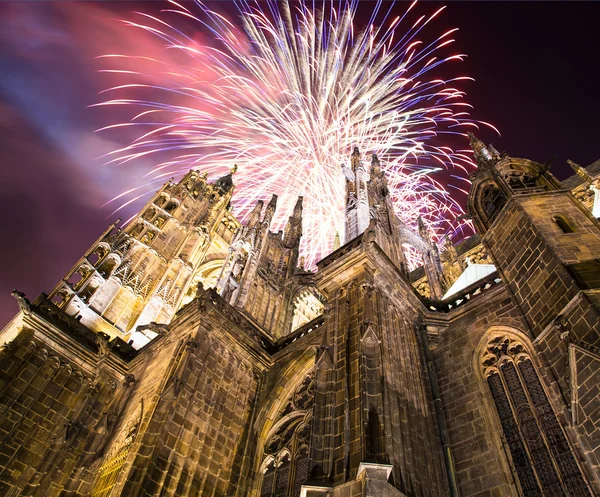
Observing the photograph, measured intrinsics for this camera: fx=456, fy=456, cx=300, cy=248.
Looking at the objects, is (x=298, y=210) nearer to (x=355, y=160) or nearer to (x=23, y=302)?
(x=355, y=160)

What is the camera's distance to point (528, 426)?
9.95 metres

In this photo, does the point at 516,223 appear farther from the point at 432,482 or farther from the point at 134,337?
the point at 134,337

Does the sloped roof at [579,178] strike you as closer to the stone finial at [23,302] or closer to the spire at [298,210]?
the spire at [298,210]

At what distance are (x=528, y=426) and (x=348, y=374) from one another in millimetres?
4058

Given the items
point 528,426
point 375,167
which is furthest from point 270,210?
point 528,426

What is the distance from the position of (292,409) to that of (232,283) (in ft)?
19.6

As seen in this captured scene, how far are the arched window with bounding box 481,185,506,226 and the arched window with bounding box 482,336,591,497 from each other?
476cm

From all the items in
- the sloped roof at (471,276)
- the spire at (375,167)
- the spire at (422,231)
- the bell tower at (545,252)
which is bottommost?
the bell tower at (545,252)

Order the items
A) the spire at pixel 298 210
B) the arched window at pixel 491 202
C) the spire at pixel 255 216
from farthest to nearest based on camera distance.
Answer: the spire at pixel 298 210, the spire at pixel 255 216, the arched window at pixel 491 202

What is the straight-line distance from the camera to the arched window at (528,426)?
8711 millimetres

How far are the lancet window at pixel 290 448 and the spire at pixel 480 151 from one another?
10159 millimetres

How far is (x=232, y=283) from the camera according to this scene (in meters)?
18.3

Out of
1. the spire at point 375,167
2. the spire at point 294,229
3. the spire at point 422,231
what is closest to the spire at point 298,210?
the spire at point 294,229

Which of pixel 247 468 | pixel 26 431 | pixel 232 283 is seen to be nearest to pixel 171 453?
pixel 247 468
